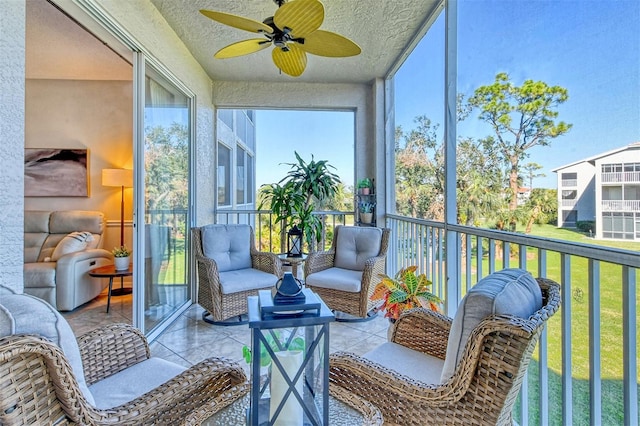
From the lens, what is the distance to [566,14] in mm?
1436

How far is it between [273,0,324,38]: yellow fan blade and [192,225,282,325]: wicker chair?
2.08 m

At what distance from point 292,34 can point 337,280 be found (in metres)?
2.13

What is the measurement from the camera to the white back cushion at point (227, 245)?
3.25 m

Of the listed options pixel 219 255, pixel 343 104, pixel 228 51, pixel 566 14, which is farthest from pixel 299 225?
pixel 566 14

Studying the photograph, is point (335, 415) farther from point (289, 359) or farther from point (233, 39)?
→ point (233, 39)

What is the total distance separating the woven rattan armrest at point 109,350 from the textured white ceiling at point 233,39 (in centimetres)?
257

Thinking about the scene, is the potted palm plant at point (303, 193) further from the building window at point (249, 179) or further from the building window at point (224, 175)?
the building window at point (249, 179)

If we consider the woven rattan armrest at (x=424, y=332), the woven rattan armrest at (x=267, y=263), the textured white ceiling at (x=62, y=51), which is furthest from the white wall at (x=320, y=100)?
the woven rattan armrest at (x=424, y=332)

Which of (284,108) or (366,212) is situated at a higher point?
(284,108)

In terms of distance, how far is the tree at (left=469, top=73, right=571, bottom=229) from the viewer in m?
1.54

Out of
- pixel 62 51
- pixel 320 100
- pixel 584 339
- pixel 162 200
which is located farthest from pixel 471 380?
pixel 62 51

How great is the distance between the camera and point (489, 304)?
968 mm

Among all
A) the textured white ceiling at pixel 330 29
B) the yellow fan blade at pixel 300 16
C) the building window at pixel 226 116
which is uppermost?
the textured white ceiling at pixel 330 29

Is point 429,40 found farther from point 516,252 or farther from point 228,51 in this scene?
point 516,252
